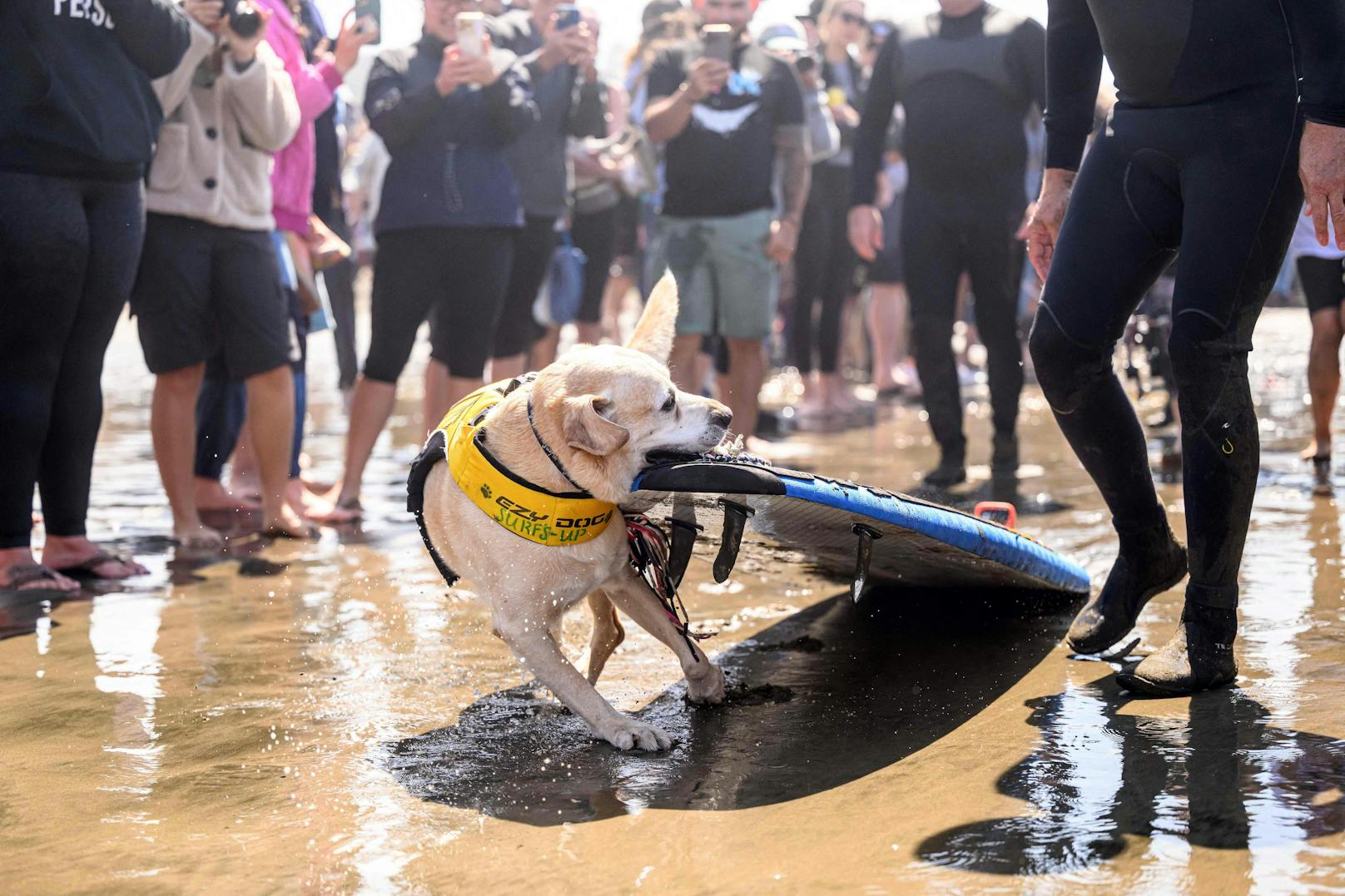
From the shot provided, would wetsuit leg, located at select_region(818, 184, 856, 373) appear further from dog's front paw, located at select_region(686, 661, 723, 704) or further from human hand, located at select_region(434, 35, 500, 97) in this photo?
dog's front paw, located at select_region(686, 661, 723, 704)

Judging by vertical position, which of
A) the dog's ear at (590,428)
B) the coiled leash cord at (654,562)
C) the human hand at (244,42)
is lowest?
the coiled leash cord at (654,562)

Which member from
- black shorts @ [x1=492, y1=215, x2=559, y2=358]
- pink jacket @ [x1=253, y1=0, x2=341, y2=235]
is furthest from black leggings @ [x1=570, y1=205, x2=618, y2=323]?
pink jacket @ [x1=253, y1=0, x2=341, y2=235]

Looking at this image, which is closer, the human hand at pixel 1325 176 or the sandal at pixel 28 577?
the human hand at pixel 1325 176

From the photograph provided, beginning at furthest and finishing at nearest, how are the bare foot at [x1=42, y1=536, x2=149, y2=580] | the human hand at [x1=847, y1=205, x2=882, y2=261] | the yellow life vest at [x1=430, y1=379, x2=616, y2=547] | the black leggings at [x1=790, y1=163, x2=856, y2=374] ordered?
the black leggings at [x1=790, y1=163, x2=856, y2=374] → the human hand at [x1=847, y1=205, x2=882, y2=261] → the bare foot at [x1=42, y1=536, x2=149, y2=580] → the yellow life vest at [x1=430, y1=379, x2=616, y2=547]

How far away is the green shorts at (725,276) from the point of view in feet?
24.2

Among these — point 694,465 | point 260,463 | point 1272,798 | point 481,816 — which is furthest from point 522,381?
point 260,463

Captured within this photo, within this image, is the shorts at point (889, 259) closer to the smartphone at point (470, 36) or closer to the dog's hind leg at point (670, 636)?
the smartphone at point (470, 36)

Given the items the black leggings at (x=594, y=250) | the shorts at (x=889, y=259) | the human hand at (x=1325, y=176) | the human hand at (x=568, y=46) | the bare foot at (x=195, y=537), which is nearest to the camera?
the human hand at (x=1325, y=176)

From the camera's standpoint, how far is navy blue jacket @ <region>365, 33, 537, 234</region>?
6.11 metres

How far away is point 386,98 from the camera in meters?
6.18

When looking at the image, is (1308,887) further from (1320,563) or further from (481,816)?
(1320,563)

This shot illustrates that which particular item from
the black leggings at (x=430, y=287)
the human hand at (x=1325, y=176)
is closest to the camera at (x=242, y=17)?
the black leggings at (x=430, y=287)

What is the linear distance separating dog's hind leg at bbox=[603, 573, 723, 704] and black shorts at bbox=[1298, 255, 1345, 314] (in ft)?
13.9

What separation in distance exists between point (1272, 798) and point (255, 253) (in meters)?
4.20
